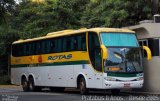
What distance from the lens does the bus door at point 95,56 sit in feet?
80.6

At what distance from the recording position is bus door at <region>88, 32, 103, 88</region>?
2458cm

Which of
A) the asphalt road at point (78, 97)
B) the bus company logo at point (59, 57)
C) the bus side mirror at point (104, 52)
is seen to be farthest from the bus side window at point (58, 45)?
the bus side mirror at point (104, 52)

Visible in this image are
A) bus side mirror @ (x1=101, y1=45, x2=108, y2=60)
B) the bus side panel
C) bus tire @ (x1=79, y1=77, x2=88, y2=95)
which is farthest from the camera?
the bus side panel

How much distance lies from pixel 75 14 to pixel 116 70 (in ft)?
72.0

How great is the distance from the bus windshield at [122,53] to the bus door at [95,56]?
0.44 meters

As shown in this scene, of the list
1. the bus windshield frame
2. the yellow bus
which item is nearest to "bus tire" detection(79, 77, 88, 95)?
the yellow bus

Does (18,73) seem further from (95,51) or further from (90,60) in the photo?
(95,51)

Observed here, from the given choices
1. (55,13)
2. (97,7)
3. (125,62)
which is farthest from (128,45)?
(55,13)

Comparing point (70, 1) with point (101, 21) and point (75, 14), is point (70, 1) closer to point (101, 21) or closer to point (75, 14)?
point (75, 14)

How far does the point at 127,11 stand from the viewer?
109 feet

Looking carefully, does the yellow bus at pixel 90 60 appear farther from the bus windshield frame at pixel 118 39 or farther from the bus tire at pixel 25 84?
the bus tire at pixel 25 84

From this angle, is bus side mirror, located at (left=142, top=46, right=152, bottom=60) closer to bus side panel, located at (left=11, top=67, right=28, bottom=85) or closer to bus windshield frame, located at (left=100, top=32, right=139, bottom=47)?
bus windshield frame, located at (left=100, top=32, right=139, bottom=47)

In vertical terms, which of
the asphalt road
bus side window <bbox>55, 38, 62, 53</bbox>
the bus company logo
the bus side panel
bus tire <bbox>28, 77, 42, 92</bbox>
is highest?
bus side window <bbox>55, 38, 62, 53</bbox>

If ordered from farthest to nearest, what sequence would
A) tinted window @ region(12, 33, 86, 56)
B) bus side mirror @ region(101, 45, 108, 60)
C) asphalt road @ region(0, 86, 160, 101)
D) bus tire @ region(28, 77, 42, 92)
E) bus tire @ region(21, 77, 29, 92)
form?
bus tire @ region(21, 77, 29, 92) < bus tire @ region(28, 77, 42, 92) < tinted window @ region(12, 33, 86, 56) < bus side mirror @ region(101, 45, 108, 60) < asphalt road @ region(0, 86, 160, 101)
